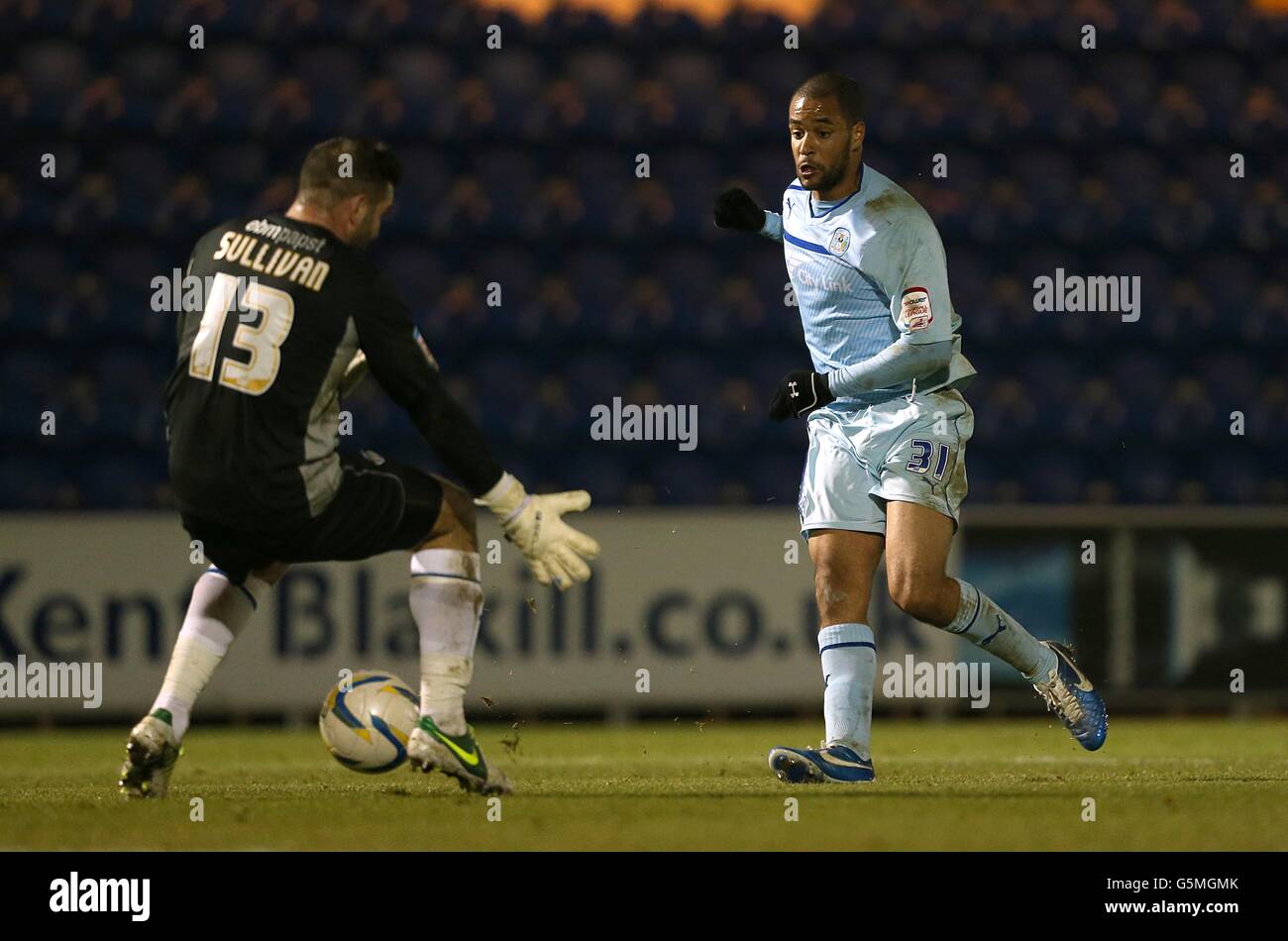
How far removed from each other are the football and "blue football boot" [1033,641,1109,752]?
5.82ft

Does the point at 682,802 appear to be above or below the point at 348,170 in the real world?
below

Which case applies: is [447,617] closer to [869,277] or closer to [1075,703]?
[869,277]

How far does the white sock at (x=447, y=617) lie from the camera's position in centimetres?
468

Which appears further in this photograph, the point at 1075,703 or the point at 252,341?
the point at 1075,703

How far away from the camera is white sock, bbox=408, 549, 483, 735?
4.68 metres

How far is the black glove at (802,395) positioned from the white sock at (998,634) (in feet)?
2.04

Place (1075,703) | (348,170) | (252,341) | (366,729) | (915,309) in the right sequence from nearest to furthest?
1. (252,341)
2. (348,170)
3. (366,729)
4. (915,309)
5. (1075,703)

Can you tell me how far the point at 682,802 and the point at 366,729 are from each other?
837mm

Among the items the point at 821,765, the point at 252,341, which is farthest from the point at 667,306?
the point at 252,341

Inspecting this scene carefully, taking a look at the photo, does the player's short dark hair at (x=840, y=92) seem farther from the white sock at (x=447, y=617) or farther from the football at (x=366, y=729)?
the football at (x=366, y=729)

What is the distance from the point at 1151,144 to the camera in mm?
10773

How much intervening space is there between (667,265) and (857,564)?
553 cm

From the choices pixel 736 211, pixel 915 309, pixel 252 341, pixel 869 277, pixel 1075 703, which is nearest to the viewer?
pixel 252 341

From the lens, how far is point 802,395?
500 cm
